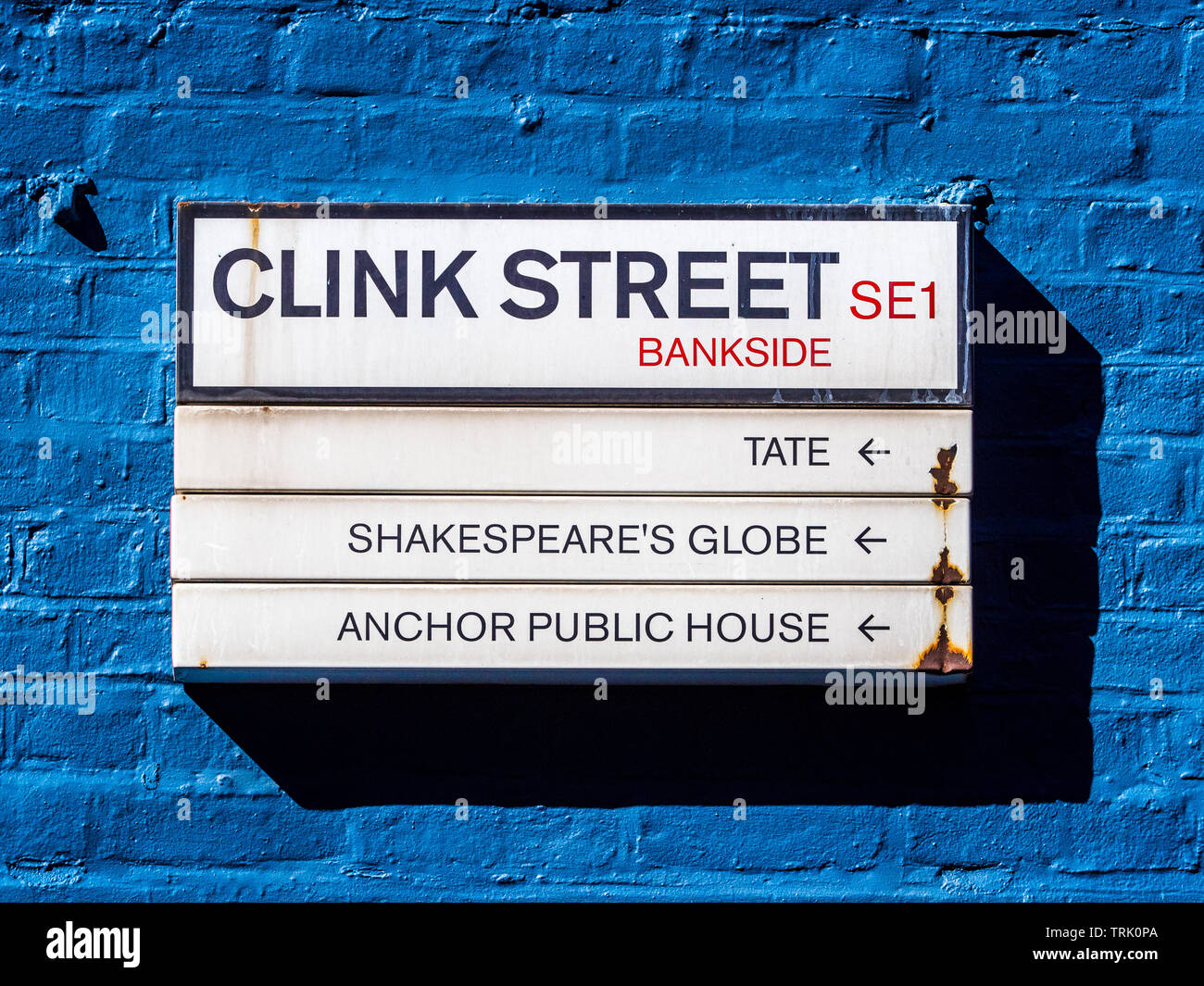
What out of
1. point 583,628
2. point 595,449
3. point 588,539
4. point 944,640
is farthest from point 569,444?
point 944,640

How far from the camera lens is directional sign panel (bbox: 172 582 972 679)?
5.42 feet

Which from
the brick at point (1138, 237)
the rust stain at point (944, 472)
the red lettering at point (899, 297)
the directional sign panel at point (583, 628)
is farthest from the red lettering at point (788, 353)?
the brick at point (1138, 237)

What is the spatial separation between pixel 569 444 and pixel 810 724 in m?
0.71

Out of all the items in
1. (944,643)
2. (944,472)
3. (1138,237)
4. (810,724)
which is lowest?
(810,724)

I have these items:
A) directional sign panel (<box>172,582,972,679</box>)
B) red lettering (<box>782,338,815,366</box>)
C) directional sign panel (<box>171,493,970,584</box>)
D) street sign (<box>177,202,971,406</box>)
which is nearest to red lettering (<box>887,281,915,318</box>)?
Answer: street sign (<box>177,202,971,406</box>)

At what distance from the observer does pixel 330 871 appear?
70.2 inches

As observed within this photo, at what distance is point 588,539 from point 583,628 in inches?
6.2

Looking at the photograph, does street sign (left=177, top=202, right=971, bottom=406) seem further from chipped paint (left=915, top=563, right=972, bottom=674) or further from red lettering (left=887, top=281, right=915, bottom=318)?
chipped paint (left=915, top=563, right=972, bottom=674)

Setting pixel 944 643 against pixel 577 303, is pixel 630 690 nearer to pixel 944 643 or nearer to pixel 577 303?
pixel 944 643

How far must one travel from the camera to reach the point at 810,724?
1.80 metres

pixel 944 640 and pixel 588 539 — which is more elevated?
pixel 588 539

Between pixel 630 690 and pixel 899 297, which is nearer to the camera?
pixel 899 297

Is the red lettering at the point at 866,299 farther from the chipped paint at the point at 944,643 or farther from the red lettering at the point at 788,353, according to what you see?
the chipped paint at the point at 944,643
